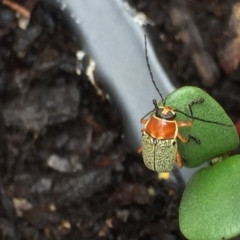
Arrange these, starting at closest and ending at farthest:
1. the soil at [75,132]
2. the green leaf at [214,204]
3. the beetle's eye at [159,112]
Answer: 1. the green leaf at [214,204]
2. the beetle's eye at [159,112]
3. the soil at [75,132]

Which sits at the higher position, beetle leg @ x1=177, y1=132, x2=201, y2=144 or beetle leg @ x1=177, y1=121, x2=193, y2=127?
beetle leg @ x1=177, y1=121, x2=193, y2=127

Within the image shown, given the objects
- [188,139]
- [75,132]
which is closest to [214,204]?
[188,139]

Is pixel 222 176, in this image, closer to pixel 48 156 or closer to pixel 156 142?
pixel 156 142

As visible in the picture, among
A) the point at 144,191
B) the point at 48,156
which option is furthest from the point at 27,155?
the point at 144,191

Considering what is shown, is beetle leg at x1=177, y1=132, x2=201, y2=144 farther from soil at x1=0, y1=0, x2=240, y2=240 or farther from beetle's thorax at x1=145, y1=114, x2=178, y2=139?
soil at x1=0, y1=0, x2=240, y2=240

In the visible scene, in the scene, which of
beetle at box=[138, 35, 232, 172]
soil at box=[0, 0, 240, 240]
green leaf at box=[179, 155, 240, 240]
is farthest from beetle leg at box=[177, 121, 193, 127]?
soil at box=[0, 0, 240, 240]

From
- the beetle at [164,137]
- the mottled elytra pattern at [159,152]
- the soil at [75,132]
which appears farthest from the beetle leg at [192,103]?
the soil at [75,132]

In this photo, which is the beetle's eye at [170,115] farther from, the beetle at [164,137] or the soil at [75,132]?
the soil at [75,132]
